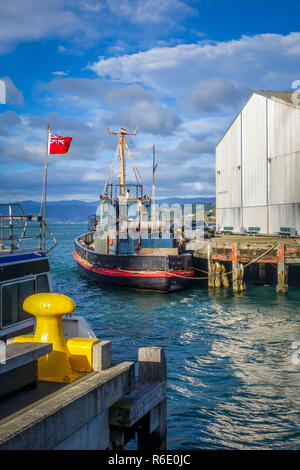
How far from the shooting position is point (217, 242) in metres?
28.2

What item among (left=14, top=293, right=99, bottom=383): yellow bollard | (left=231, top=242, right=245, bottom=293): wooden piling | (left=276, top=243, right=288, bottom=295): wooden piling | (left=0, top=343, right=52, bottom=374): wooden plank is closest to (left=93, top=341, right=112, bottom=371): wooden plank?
(left=14, top=293, right=99, bottom=383): yellow bollard

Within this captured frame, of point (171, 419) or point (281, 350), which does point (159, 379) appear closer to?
point (171, 419)

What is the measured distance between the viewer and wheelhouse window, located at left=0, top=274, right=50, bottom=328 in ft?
24.8

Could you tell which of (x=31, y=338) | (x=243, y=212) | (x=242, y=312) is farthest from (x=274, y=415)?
(x=243, y=212)

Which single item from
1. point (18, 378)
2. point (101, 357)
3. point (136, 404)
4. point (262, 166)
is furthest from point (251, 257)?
Result: point (18, 378)

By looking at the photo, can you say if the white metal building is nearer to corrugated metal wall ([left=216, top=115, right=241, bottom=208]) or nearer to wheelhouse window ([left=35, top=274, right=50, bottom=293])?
corrugated metal wall ([left=216, top=115, right=241, bottom=208])

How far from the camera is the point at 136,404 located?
616cm

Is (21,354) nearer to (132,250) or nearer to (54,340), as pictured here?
(54,340)

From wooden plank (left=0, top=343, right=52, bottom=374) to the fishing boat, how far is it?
2103 cm

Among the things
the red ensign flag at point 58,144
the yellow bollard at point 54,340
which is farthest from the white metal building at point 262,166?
the yellow bollard at point 54,340

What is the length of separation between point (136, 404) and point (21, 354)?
2.12 m

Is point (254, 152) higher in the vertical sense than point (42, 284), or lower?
higher

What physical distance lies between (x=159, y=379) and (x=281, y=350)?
921 cm

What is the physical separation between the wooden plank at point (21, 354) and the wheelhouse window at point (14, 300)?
2293 mm
